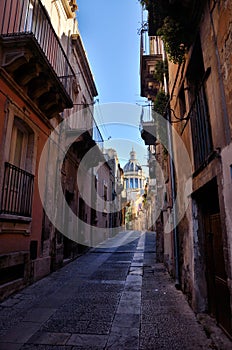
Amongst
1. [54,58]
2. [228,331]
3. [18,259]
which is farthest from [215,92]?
[54,58]

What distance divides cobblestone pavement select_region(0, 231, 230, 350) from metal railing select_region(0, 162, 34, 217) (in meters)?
1.80

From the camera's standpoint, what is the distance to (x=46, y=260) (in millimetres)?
6844

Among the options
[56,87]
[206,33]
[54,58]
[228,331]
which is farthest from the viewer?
[54,58]

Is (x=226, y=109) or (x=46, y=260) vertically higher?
(x=226, y=109)

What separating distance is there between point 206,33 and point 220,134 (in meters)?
1.59

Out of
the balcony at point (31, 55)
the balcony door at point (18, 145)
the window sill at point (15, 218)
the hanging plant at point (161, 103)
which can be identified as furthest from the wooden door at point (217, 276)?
the balcony at point (31, 55)

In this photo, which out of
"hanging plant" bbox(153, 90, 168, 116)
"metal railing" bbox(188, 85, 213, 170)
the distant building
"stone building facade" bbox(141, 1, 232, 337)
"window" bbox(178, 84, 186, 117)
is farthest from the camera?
the distant building

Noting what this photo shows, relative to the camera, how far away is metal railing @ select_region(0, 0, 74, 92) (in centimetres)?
513

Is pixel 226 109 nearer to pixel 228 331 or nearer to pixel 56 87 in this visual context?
pixel 228 331

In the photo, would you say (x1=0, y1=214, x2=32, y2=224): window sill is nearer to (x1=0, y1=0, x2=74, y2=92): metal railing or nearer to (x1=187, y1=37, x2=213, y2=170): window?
(x1=0, y1=0, x2=74, y2=92): metal railing

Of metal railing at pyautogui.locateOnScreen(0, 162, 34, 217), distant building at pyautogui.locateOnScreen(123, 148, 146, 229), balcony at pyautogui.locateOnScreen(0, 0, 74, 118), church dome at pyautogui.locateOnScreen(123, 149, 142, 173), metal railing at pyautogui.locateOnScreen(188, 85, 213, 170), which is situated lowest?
metal railing at pyautogui.locateOnScreen(0, 162, 34, 217)

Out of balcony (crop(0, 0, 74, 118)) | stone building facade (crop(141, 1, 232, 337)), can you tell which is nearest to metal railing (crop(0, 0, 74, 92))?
balcony (crop(0, 0, 74, 118))

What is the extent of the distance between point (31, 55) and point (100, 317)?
5227 mm

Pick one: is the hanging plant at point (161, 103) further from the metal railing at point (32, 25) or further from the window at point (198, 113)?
the metal railing at point (32, 25)
